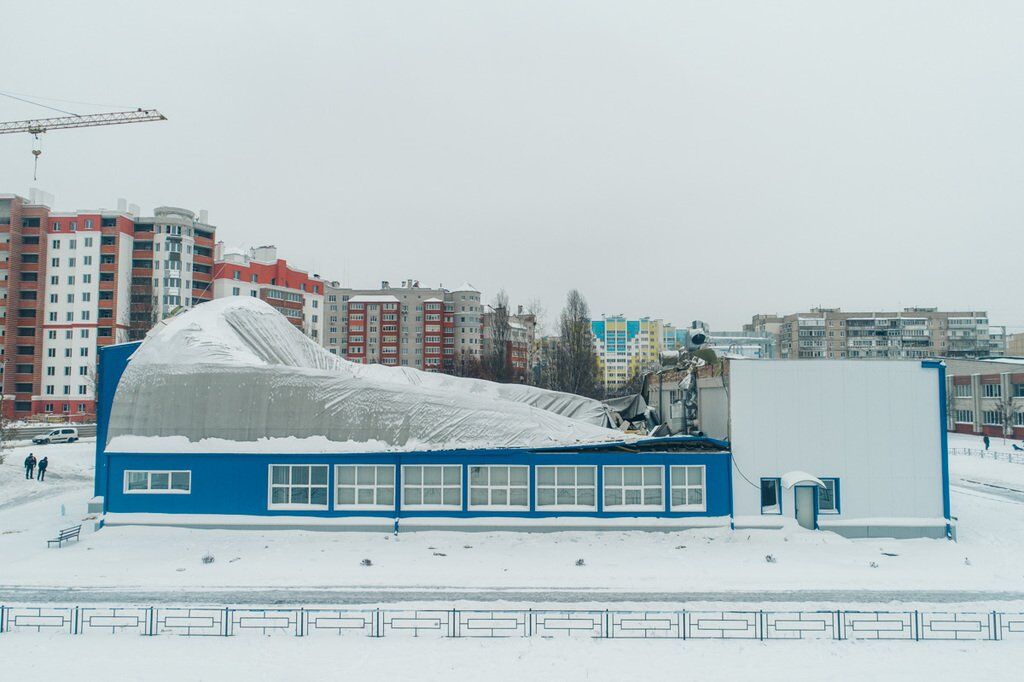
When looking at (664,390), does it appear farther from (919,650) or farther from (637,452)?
(919,650)

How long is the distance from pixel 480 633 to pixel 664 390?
22422 mm

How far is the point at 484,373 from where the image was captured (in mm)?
85250

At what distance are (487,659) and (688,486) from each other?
12.2 m

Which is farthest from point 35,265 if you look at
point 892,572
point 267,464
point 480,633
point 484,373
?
point 892,572

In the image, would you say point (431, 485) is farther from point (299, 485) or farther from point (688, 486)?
point (688, 486)

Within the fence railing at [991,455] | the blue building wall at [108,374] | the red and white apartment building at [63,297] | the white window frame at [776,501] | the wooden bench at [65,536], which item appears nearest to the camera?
the wooden bench at [65,536]

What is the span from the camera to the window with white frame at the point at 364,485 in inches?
903

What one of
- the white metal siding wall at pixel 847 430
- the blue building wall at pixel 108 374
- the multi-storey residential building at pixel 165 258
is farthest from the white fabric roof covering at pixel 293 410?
the multi-storey residential building at pixel 165 258

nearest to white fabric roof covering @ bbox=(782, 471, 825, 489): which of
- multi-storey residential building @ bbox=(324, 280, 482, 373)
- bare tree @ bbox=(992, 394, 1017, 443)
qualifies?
bare tree @ bbox=(992, 394, 1017, 443)

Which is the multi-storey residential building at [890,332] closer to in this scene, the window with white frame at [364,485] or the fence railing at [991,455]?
the fence railing at [991,455]

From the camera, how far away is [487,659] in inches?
498

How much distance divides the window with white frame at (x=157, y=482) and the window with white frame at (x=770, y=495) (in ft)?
68.6

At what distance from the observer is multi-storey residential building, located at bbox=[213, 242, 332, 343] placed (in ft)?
286

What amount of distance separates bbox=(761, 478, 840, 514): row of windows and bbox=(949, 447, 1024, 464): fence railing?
105 ft
